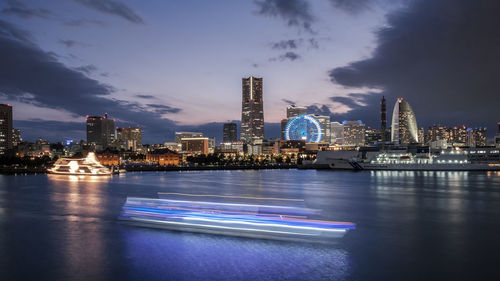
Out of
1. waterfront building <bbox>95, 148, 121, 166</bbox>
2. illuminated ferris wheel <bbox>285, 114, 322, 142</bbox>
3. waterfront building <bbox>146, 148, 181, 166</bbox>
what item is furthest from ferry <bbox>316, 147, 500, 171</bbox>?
waterfront building <bbox>95, 148, 121, 166</bbox>

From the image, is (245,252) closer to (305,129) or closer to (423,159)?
(423,159)

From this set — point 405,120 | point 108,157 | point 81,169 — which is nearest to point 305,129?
point 405,120

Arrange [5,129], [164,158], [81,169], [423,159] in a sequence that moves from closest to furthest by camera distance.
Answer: [81,169] → [423,159] → [164,158] → [5,129]

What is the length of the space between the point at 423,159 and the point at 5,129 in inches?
6965

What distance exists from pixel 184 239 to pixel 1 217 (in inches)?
615

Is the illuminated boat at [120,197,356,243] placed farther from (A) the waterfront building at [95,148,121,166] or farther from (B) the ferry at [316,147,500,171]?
(A) the waterfront building at [95,148,121,166]

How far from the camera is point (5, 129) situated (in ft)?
568

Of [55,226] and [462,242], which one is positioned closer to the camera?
[462,242]

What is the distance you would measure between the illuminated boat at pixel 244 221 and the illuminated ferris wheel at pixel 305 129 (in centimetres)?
12827

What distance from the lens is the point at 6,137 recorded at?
17288 cm

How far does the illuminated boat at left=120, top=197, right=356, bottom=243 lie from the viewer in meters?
17.3

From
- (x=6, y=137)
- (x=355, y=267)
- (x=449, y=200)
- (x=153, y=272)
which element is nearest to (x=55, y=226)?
(x=153, y=272)

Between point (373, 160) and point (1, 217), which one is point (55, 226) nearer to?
point (1, 217)

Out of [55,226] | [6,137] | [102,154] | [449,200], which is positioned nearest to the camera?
[55,226]
